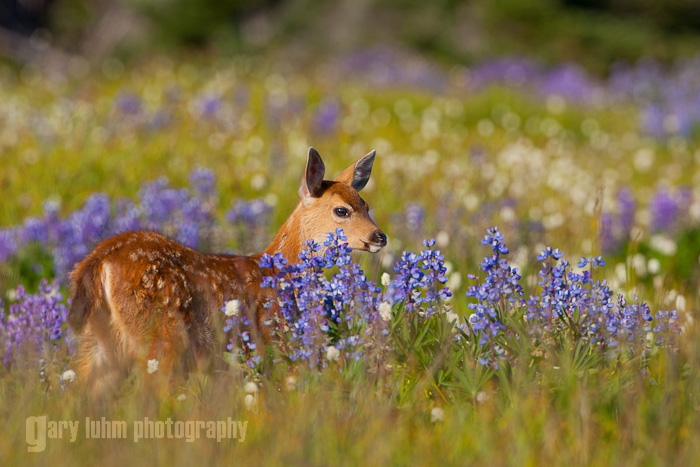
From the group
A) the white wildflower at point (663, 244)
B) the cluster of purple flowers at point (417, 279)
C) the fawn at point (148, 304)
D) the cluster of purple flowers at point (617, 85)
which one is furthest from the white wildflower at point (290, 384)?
the cluster of purple flowers at point (617, 85)

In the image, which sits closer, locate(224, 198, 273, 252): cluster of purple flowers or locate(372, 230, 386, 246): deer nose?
locate(372, 230, 386, 246): deer nose

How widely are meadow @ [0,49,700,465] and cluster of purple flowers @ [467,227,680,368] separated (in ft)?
0.05

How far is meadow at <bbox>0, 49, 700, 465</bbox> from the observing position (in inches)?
120

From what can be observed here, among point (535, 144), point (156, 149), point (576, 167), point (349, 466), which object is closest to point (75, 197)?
point (156, 149)

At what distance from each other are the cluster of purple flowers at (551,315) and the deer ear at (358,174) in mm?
1416

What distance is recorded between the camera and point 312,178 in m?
A: 4.69

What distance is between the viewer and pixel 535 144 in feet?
38.9

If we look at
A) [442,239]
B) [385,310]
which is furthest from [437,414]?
[442,239]

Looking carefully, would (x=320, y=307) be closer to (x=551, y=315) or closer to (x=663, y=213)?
(x=551, y=315)

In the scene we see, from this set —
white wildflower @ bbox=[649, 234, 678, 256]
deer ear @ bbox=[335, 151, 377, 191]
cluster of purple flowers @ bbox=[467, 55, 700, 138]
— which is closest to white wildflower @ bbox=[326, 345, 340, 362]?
deer ear @ bbox=[335, 151, 377, 191]

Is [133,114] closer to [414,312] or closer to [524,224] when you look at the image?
[524,224]

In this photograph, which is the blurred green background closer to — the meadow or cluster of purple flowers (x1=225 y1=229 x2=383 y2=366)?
the meadow

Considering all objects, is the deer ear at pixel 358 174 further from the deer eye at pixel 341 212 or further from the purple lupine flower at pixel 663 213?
the purple lupine flower at pixel 663 213

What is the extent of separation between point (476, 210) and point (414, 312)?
4232mm
